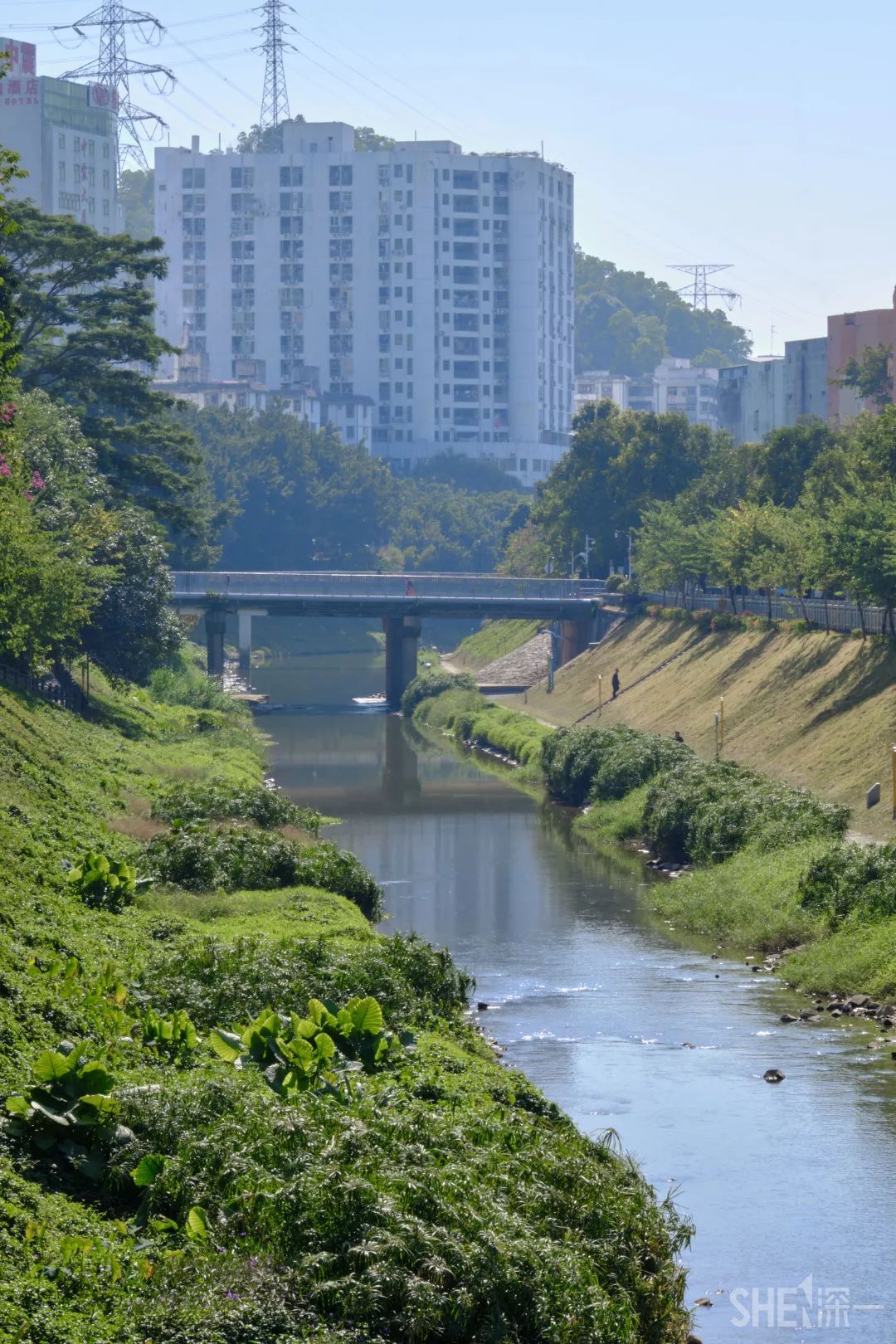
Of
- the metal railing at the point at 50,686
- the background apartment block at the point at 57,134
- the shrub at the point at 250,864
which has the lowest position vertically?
the shrub at the point at 250,864

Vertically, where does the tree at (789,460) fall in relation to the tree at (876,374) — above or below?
below

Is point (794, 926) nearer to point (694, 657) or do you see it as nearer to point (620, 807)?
point (620, 807)

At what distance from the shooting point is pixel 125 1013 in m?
23.6

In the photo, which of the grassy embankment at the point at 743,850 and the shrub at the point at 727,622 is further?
the shrub at the point at 727,622

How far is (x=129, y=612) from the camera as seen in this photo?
67.1 meters

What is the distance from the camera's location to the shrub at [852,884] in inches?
1548

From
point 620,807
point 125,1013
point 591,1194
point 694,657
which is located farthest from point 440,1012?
point 694,657

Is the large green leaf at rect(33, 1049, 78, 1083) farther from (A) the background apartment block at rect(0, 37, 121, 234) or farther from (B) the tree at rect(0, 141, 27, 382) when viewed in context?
(A) the background apartment block at rect(0, 37, 121, 234)

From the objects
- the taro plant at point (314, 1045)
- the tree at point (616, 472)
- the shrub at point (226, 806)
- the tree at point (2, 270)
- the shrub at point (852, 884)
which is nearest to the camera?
the taro plant at point (314, 1045)

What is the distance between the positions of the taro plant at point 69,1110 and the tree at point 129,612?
47.0m

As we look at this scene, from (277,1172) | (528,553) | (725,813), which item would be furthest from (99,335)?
(528,553)

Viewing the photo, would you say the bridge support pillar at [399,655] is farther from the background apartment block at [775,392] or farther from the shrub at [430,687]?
the background apartment block at [775,392]

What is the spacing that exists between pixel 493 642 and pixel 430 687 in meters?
26.5

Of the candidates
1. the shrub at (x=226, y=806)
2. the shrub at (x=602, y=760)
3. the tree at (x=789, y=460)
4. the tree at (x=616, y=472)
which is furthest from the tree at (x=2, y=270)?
the tree at (x=616, y=472)
